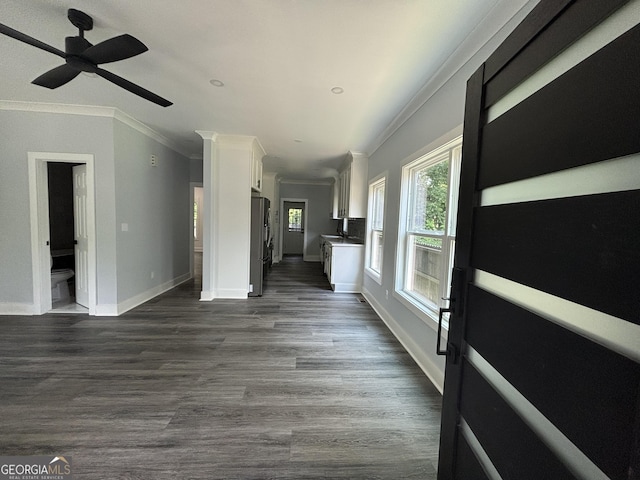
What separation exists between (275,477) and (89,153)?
409 cm

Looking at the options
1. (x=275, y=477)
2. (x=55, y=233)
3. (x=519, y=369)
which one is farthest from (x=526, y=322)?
(x=55, y=233)

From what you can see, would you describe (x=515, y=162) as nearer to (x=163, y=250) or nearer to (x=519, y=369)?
(x=519, y=369)

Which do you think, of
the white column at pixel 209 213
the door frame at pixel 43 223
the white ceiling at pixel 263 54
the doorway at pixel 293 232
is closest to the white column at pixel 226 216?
the white column at pixel 209 213

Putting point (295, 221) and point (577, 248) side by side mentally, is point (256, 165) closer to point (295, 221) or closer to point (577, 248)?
point (577, 248)

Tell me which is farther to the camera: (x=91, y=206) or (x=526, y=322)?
(x=91, y=206)

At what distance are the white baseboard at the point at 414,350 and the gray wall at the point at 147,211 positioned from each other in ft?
12.0

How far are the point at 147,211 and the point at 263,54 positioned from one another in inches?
126

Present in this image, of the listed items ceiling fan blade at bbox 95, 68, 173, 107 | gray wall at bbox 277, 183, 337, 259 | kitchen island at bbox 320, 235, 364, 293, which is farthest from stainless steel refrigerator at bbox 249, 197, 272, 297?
gray wall at bbox 277, 183, 337, 259

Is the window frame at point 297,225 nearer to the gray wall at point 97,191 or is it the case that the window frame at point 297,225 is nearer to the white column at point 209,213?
the white column at point 209,213

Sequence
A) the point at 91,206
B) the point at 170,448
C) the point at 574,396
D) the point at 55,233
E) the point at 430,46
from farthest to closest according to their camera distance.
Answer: the point at 55,233, the point at 91,206, the point at 430,46, the point at 170,448, the point at 574,396

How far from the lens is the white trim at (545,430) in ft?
1.93

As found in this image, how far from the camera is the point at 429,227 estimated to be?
261 cm

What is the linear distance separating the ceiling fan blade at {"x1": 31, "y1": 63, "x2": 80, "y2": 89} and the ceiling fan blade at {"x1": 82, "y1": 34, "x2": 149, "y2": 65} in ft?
0.96

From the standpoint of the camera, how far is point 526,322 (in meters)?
0.75
